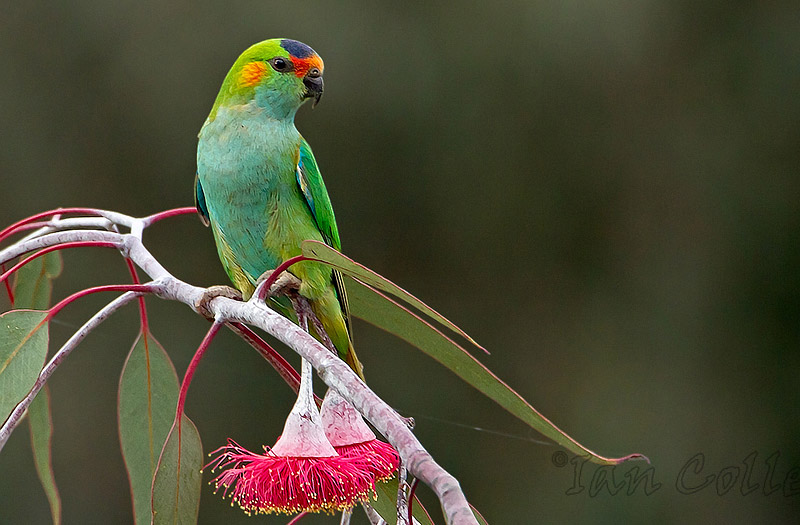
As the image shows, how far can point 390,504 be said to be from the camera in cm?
65

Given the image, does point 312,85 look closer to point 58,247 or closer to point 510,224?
point 58,247

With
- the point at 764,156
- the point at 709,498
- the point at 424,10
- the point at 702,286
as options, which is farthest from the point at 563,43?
the point at 709,498

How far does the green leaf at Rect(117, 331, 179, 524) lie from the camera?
0.85 meters

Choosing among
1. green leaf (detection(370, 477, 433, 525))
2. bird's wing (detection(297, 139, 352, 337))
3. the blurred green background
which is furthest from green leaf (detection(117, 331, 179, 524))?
the blurred green background

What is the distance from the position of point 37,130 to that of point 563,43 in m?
1.83

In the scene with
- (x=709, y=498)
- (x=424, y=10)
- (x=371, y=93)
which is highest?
(x=424, y=10)

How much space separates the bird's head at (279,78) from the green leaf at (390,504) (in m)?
0.51

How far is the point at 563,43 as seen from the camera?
2.46 metres

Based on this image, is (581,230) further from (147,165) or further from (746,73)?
(147,165)

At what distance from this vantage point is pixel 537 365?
264 cm

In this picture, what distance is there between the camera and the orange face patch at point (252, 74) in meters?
0.94

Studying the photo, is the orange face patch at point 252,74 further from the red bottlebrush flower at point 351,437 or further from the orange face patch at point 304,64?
the red bottlebrush flower at point 351,437

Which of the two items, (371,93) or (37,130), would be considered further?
(37,130)

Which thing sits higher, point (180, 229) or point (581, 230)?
point (581, 230)
